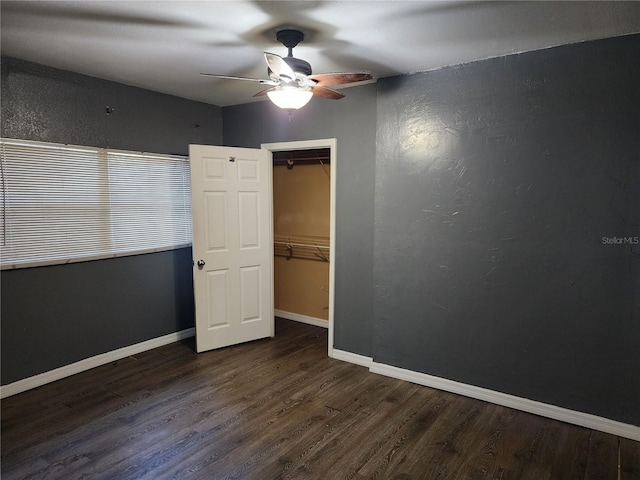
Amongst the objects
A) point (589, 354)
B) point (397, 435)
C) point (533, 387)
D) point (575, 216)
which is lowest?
point (397, 435)

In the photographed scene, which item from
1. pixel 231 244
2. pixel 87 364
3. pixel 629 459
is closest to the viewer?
pixel 629 459

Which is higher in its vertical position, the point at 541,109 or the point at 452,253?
the point at 541,109

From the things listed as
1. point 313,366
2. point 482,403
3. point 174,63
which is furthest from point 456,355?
point 174,63

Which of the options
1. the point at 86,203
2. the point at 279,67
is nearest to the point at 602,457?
the point at 279,67

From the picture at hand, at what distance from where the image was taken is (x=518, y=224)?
2.79 metres

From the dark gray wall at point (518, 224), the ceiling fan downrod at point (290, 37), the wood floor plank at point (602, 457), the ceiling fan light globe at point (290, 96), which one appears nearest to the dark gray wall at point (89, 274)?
the ceiling fan light globe at point (290, 96)

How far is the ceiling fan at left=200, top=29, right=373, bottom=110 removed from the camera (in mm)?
2266

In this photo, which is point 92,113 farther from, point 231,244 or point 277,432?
point 277,432

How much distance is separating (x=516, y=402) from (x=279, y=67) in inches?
108

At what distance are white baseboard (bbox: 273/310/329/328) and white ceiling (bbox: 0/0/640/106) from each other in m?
2.77

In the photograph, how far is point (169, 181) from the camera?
397cm

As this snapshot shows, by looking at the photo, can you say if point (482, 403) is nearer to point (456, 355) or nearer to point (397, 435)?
point (456, 355)

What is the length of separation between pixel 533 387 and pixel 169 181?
3555 mm

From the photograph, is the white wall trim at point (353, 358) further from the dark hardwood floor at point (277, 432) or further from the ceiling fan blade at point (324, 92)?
the ceiling fan blade at point (324, 92)
